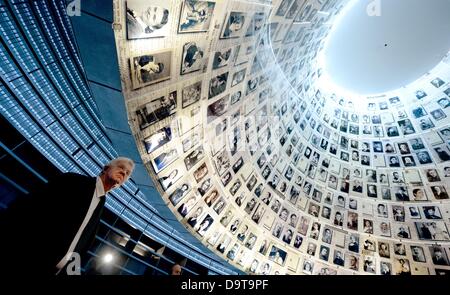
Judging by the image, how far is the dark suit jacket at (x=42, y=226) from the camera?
1.51 metres

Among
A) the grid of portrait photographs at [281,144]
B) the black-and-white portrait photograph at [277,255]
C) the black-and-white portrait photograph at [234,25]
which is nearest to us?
the grid of portrait photographs at [281,144]

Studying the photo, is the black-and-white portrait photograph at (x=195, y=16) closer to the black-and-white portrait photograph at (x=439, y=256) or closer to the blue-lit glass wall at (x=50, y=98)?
the blue-lit glass wall at (x=50, y=98)

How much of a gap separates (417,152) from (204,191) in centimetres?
868

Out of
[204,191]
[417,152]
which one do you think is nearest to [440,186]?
[417,152]

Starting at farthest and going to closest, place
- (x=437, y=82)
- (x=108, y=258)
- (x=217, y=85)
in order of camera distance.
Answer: (x=108, y=258) → (x=437, y=82) → (x=217, y=85)

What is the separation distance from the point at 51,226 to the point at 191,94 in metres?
2.61

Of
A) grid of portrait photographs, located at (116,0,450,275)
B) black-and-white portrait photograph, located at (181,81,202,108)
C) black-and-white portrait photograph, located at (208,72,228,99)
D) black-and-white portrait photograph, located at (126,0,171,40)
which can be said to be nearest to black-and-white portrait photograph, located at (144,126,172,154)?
grid of portrait photographs, located at (116,0,450,275)

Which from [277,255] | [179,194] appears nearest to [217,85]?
[179,194]

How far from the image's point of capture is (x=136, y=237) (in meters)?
14.0

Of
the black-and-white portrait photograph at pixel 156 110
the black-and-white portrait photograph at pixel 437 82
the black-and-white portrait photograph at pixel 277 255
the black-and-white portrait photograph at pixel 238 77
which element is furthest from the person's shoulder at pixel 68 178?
the black-and-white portrait photograph at pixel 437 82

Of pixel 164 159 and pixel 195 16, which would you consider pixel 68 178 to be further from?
pixel 195 16

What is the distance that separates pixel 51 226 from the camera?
5.55 feet

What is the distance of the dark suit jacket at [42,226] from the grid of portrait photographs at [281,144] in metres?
1.37

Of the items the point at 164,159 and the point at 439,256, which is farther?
the point at 439,256
